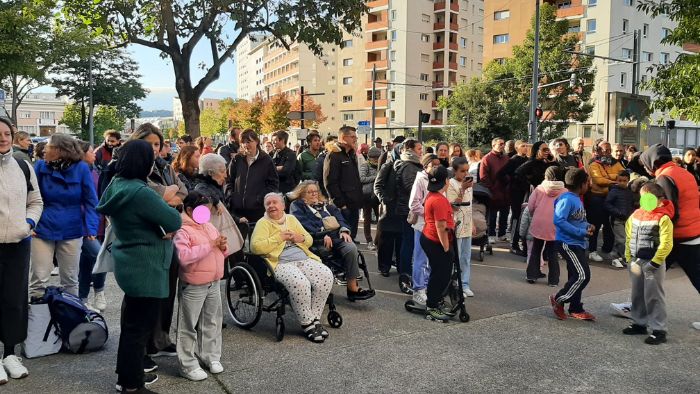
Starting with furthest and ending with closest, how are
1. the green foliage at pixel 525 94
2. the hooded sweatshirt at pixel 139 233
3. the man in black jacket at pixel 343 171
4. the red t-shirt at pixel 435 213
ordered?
the green foliage at pixel 525 94
the man in black jacket at pixel 343 171
the red t-shirt at pixel 435 213
the hooded sweatshirt at pixel 139 233

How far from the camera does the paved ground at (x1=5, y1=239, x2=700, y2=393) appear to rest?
423 centimetres

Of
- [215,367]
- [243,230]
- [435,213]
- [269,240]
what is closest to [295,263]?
[269,240]

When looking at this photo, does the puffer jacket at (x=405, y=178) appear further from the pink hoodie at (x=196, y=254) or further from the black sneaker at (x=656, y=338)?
the pink hoodie at (x=196, y=254)

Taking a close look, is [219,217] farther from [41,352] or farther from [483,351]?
[483,351]

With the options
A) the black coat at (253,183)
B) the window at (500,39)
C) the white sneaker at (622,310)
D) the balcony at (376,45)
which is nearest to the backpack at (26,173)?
the black coat at (253,183)

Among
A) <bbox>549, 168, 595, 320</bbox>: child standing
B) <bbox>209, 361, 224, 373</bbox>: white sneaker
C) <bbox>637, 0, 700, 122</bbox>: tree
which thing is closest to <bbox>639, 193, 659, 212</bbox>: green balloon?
<bbox>549, 168, 595, 320</bbox>: child standing

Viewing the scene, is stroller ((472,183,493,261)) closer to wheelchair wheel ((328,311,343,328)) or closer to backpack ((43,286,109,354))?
wheelchair wheel ((328,311,343,328))

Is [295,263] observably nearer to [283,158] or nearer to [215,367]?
[215,367]

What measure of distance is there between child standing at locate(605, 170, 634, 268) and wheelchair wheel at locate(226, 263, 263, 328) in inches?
240

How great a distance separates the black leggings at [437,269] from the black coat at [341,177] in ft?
8.63

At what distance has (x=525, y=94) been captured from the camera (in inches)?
1481

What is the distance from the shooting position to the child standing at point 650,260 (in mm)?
5355

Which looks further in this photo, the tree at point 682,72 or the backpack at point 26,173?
the tree at point 682,72

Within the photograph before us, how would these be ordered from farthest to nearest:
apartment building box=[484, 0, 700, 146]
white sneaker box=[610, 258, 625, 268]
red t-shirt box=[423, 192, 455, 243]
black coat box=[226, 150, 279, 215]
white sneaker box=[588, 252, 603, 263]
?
apartment building box=[484, 0, 700, 146] < white sneaker box=[588, 252, 603, 263] < white sneaker box=[610, 258, 625, 268] < black coat box=[226, 150, 279, 215] < red t-shirt box=[423, 192, 455, 243]
